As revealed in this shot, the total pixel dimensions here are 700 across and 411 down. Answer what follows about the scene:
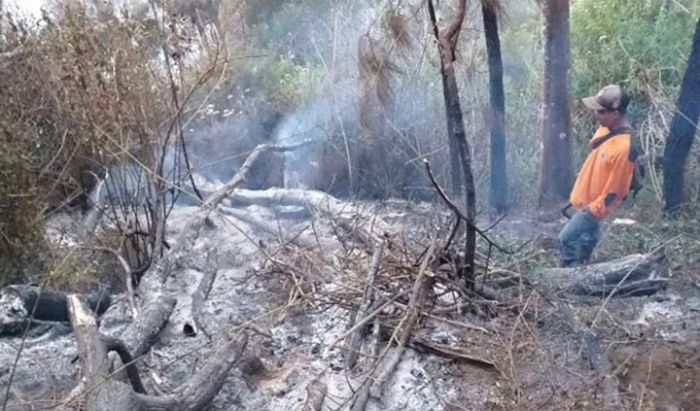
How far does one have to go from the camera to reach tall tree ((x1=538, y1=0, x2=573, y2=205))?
20.4 ft

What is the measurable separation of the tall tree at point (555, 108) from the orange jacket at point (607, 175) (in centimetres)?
125

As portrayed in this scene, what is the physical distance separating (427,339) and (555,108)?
3.25 m

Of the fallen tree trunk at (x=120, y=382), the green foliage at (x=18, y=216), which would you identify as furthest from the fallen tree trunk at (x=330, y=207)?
the green foliage at (x=18, y=216)

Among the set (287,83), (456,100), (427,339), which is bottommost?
(427,339)

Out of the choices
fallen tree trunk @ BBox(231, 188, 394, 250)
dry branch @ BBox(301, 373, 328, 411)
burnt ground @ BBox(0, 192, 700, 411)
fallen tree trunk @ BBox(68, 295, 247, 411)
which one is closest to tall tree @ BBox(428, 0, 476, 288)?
burnt ground @ BBox(0, 192, 700, 411)

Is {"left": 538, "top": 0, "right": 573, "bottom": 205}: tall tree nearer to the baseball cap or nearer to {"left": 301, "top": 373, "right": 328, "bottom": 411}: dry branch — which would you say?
the baseball cap

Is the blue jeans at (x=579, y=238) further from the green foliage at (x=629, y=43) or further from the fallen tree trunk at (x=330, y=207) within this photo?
the green foliage at (x=629, y=43)

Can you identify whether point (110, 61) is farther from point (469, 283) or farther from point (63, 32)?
point (469, 283)

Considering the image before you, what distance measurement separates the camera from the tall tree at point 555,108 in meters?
6.22

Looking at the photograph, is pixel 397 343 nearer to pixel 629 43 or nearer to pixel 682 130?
pixel 682 130

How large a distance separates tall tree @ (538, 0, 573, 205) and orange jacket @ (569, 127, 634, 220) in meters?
1.25

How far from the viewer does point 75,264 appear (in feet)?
15.1

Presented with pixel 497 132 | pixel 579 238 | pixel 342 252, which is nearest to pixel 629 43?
pixel 497 132

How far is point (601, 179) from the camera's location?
4848mm
